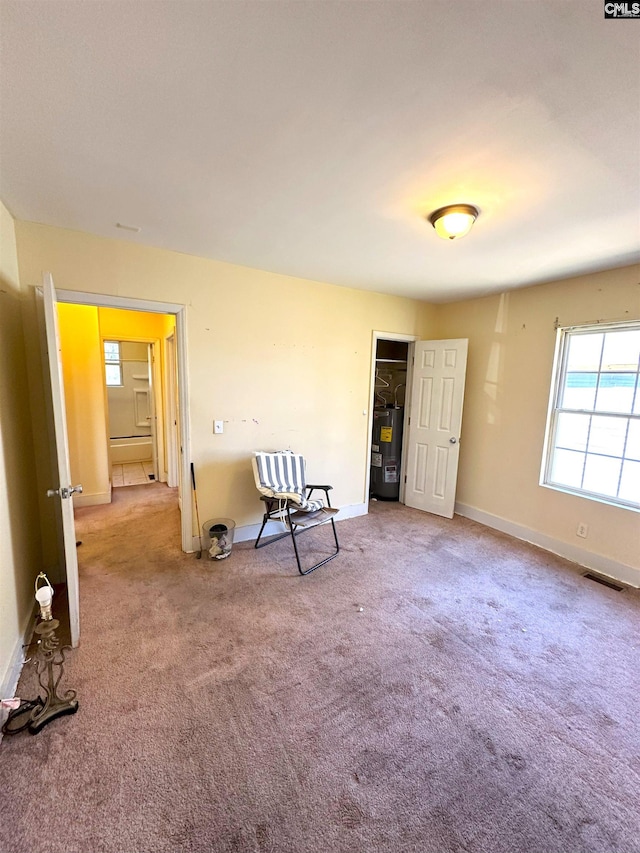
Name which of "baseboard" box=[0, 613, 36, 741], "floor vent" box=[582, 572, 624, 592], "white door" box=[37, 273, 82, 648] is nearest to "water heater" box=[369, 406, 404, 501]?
"floor vent" box=[582, 572, 624, 592]

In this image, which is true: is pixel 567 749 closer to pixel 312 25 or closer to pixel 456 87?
pixel 456 87

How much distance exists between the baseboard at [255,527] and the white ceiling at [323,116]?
251cm

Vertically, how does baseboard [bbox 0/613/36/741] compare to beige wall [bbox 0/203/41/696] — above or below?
below

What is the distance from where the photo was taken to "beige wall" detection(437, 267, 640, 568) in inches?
115

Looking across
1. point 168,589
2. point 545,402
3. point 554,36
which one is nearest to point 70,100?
point 554,36

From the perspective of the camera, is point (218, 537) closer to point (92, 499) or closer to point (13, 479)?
point (13, 479)

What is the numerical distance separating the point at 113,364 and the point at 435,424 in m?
5.37

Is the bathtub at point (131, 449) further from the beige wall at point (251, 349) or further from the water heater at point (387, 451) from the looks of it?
the water heater at point (387, 451)

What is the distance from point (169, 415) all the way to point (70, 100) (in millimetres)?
3727

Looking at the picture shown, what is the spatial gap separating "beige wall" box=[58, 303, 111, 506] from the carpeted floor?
1726mm

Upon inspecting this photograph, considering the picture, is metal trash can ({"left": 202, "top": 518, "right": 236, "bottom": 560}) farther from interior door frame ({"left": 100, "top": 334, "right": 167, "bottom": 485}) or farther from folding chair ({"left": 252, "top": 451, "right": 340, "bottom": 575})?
interior door frame ({"left": 100, "top": 334, "right": 167, "bottom": 485})

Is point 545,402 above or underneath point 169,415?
above

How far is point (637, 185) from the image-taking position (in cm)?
166

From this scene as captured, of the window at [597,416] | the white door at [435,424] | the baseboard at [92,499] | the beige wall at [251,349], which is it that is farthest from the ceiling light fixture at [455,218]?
the baseboard at [92,499]
